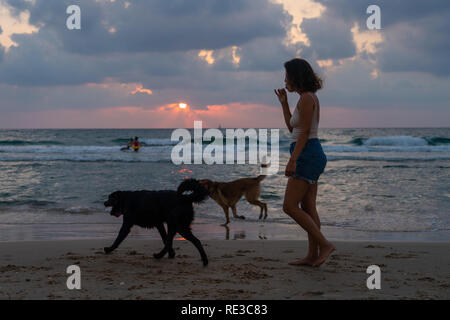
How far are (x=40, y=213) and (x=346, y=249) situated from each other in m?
6.26

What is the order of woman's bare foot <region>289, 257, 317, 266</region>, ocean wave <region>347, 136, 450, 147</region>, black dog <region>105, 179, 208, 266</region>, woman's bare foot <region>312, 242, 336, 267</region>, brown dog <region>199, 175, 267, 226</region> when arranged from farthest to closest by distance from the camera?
ocean wave <region>347, 136, 450, 147</region>
brown dog <region>199, 175, 267, 226</region>
black dog <region>105, 179, 208, 266</region>
woman's bare foot <region>289, 257, 317, 266</region>
woman's bare foot <region>312, 242, 336, 267</region>

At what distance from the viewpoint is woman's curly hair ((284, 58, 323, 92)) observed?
389 centimetres

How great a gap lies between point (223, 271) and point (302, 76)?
6.83 ft

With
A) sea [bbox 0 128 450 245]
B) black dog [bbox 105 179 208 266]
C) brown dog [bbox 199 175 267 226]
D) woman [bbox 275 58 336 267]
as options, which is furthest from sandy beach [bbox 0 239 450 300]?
brown dog [bbox 199 175 267 226]

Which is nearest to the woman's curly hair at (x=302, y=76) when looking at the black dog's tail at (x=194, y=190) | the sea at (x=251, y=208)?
the black dog's tail at (x=194, y=190)

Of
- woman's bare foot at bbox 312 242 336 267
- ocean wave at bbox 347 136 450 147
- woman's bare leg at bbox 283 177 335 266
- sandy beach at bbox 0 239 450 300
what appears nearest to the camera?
sandy beach at bbox 0 239 450 300

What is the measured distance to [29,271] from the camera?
13.2 feet

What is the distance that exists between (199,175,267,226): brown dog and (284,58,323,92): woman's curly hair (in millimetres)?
4123

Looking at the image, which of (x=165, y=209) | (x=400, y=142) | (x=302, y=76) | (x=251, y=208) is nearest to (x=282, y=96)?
Result: (x=302, y=76)

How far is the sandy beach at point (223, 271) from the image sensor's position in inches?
129

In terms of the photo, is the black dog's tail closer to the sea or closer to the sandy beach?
the sandy beach

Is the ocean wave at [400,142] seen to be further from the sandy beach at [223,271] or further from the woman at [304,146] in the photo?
the woman at [304,146]

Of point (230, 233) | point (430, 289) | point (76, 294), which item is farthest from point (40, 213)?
point (430, 289)
